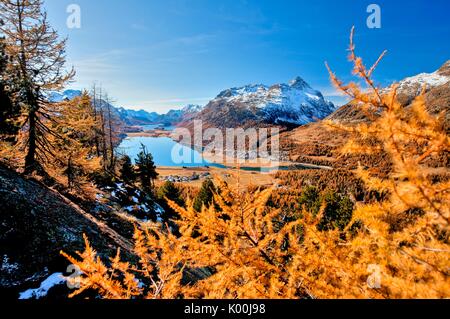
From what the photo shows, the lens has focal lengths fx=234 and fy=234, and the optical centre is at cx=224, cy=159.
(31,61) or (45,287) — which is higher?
(31,61)

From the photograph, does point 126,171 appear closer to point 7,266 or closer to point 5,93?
point 5,93

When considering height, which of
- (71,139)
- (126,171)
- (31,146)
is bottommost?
(126,171)

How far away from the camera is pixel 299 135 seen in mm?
185250

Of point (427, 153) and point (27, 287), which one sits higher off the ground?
point (427, 153)

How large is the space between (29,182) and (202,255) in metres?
11.3

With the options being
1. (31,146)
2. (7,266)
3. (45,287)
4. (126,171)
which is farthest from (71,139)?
(126,171)

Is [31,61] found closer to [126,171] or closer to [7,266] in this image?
[7,266]

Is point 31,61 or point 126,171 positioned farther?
point 126,171

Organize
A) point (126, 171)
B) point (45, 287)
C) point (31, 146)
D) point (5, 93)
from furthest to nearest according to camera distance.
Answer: point (126, 171) < point (31, 146) < point (5, 93) < point (45, 287)

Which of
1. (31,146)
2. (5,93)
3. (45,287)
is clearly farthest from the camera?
(31,146)
